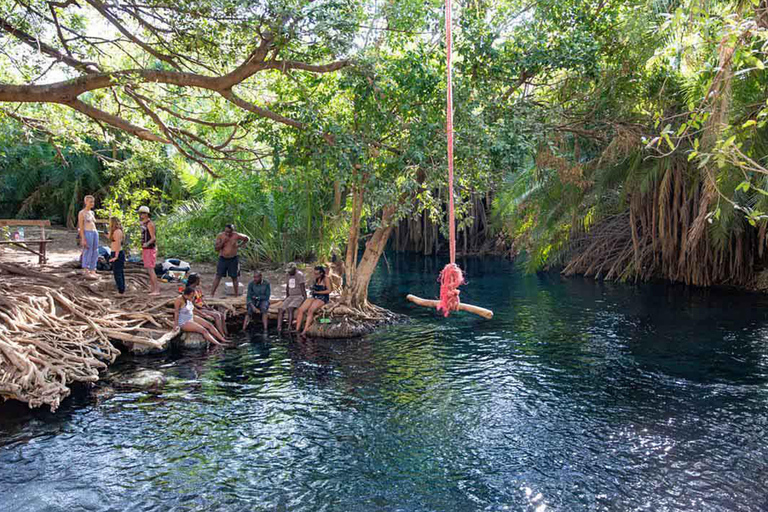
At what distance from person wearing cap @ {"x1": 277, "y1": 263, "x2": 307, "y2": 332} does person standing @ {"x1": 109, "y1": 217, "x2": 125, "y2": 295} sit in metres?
3.32

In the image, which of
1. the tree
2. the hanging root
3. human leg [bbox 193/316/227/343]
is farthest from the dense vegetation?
human leg [bbox 193/316/227/343]

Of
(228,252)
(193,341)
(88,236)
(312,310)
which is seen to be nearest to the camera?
(193,341)

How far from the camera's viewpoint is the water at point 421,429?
6410 millimetres

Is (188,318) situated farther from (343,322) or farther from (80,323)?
(343,322)

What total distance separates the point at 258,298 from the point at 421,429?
6.40 metres

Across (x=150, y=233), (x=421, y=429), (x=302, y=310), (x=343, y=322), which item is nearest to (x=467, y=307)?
(x=421, y=429)

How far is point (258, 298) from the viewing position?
13523mm

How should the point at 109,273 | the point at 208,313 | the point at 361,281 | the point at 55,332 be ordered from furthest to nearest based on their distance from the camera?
the point at 109,273
the point at 361,281
the point at 208,313
the point at 55,332

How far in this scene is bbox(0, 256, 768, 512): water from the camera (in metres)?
6.41

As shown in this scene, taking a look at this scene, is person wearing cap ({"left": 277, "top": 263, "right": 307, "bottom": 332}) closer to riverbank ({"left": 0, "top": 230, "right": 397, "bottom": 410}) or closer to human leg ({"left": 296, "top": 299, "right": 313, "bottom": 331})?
human leg ({"left": 296, "top": 299, "right": 313, "bottom": 331})

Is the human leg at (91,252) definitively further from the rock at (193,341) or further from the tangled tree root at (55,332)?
the rock at (193,341)

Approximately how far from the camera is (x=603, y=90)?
514 inches

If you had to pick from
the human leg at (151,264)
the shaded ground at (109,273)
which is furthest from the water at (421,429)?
the shaded ground at (109,273)

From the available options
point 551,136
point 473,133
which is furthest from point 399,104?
point 551,136
